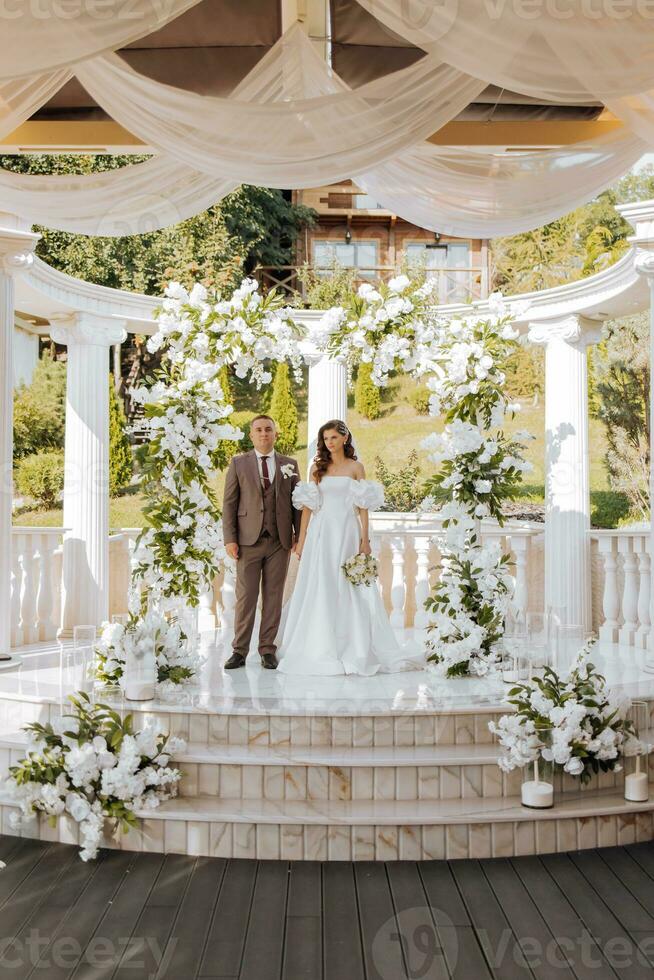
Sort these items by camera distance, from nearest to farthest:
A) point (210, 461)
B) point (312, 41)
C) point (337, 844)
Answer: point (312, 41) → point (337, 844) → point (210, 461)

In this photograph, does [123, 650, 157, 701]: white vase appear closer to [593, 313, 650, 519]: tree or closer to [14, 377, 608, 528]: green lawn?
[14, 377, 608, 528]: green lawn

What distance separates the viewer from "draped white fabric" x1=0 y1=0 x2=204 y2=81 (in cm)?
242

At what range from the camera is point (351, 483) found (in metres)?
5.72

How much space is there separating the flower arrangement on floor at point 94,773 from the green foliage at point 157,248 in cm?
1265

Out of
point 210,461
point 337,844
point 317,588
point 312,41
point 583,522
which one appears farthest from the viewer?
point 583,522

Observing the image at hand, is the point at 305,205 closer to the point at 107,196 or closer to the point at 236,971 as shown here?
the point at 107,196

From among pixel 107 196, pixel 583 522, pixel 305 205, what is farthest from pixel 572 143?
pixel 305 205

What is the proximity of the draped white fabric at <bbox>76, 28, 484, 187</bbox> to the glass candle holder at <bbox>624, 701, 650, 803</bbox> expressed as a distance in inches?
116

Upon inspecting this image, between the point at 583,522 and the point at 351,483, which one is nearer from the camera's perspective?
the point at 351,483

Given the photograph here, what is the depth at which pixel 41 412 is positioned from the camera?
50.5 feet

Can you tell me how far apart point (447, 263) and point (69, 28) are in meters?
16.9

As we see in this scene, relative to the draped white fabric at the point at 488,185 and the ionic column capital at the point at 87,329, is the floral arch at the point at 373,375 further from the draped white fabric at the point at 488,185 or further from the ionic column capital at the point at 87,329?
the draped white fabric at the point at 488,185

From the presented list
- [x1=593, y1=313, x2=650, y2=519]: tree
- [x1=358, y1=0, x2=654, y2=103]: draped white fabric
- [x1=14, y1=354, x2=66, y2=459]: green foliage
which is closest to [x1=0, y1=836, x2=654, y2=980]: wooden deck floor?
[x1=358, y1=0, x2=654, y2=103]: draped white fabric

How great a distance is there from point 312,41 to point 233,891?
3.29 m
